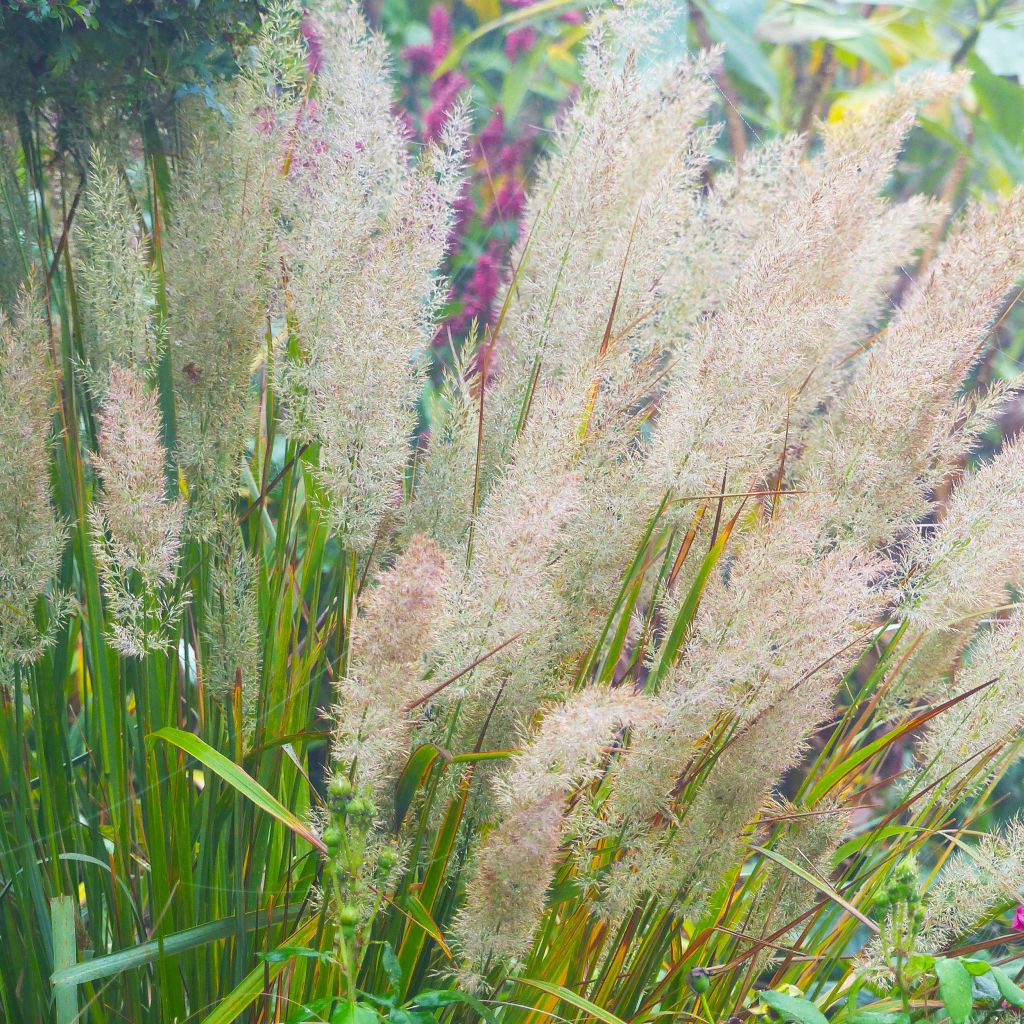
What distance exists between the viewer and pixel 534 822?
710mm

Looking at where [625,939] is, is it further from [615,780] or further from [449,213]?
[449,213]

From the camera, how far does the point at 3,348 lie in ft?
2.99

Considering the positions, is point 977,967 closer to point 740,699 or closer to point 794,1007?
point 794,1007

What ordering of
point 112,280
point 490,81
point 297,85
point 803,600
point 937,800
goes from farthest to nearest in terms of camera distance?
point 490,81
point 297,85
point 937,800
point 112,280
point 803,600

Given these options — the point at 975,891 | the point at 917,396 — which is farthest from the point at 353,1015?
the point at 917,396

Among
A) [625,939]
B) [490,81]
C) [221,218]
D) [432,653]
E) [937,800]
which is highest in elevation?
[490,81]

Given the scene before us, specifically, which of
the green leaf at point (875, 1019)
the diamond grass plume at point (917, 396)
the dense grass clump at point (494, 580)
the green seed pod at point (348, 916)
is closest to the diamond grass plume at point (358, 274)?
the dense grass clump at point (494, 580)

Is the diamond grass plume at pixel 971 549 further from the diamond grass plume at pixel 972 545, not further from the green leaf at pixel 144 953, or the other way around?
the green leaf at pixel 144 953

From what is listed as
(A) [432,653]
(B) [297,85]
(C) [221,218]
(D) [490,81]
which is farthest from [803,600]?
(D) [490,81]

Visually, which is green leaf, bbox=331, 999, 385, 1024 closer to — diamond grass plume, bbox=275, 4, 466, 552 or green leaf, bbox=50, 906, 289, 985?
green leaf, bbox=50, 906, 289, 985

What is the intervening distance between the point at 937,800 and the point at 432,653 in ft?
1.98

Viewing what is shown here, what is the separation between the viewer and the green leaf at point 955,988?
0.73m

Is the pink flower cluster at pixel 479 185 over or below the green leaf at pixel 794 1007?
over

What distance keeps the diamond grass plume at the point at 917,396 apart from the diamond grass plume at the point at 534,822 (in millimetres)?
445
